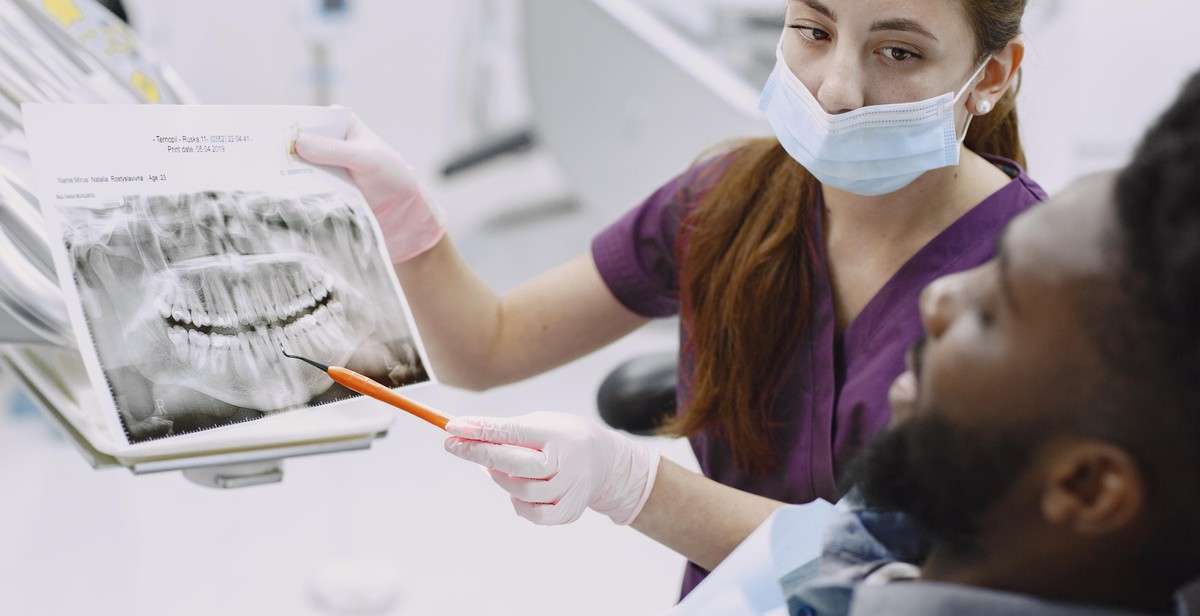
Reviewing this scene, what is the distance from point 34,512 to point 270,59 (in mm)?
2569

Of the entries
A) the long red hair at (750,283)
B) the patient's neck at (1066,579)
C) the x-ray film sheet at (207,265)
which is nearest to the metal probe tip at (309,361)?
the x-ray film sheet at (207,265)

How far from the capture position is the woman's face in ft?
3.46

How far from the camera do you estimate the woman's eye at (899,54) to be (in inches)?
43.3

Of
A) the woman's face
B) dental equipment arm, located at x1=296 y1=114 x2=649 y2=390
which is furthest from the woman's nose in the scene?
dental equipment arm, located at x1=296 y1=114 x2=649 y2=390

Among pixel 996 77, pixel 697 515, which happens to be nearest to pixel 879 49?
pixel 996 77

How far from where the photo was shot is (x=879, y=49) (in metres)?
1.10

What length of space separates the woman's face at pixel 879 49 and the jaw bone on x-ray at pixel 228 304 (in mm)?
515

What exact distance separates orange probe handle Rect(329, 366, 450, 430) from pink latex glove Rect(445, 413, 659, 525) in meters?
0.02

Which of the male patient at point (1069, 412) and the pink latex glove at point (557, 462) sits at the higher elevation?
the male patient at point (1069, 412)

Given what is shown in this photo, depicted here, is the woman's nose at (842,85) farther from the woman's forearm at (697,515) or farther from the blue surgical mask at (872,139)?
the woman's forearm at (697,515)

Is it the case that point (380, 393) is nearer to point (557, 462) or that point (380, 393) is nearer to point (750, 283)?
point (557, 462)

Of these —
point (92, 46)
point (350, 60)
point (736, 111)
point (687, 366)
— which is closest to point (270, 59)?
point (350, 60)

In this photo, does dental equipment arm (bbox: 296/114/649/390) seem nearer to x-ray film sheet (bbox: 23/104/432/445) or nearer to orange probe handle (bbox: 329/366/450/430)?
x-ray film sheet (bbox: 23/104/432/445)

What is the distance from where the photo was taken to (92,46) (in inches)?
49.4
